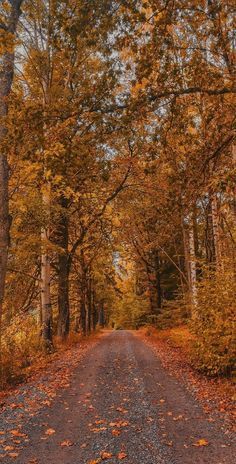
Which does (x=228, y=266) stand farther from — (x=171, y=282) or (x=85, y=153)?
(x=171, y=282)

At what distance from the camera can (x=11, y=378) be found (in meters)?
10.6

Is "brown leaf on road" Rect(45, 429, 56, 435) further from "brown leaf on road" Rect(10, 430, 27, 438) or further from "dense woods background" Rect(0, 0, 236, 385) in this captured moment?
"dense woods background" Rect(0, 0, 236, 385)

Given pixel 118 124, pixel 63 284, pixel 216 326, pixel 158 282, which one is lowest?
pixel 216 326

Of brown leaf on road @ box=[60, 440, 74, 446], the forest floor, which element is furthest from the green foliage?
brown leaf on road @ box=[60, 440, 74, 446]

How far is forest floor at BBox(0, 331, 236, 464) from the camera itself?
18.8 ft

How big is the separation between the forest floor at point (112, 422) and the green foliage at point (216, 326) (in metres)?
0.90

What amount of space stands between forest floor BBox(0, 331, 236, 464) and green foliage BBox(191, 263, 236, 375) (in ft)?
2.95

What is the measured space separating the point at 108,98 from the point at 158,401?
6.23 m

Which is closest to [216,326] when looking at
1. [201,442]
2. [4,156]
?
[201,442]

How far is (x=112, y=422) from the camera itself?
7.19m

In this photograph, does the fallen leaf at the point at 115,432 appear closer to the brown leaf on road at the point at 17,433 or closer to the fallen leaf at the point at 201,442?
the fallen leaf at the point at 201,442

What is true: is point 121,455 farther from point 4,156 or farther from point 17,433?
point 4,156

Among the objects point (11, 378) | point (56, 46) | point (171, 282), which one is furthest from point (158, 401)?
point (171, 282)

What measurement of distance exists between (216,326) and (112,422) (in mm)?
4250
